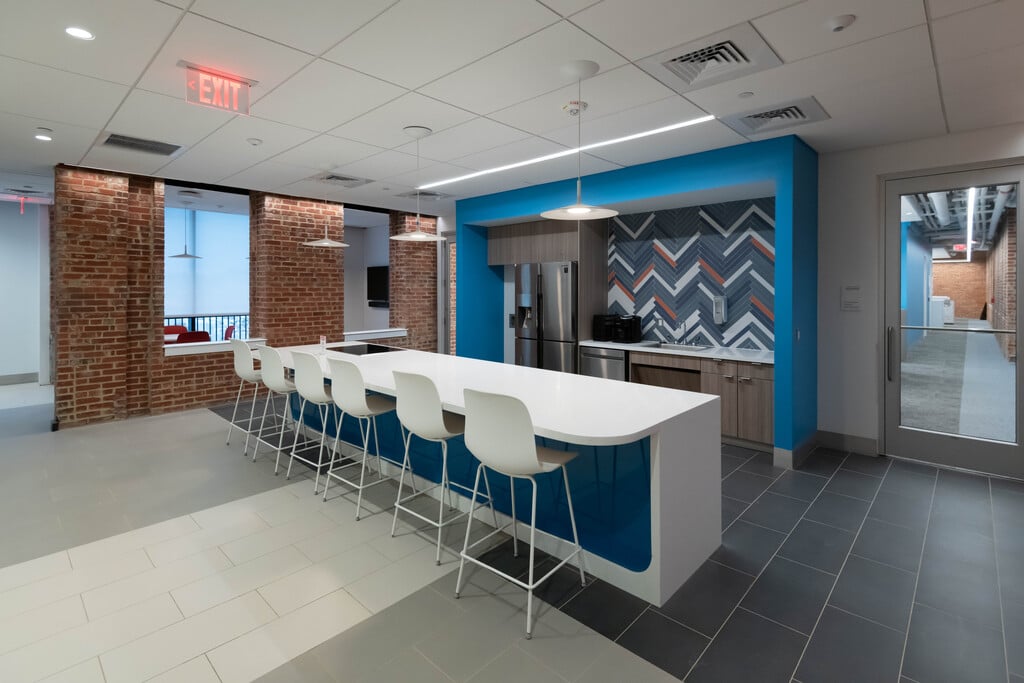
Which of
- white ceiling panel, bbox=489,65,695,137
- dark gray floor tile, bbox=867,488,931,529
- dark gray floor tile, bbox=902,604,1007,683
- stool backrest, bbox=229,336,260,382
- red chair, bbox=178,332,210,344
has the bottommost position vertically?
dark gray floor tile, bbox=902,604,1007,683

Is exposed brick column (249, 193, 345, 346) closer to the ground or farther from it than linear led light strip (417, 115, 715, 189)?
closer to the ground

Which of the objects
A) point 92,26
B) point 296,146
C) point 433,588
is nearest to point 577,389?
point 433,588

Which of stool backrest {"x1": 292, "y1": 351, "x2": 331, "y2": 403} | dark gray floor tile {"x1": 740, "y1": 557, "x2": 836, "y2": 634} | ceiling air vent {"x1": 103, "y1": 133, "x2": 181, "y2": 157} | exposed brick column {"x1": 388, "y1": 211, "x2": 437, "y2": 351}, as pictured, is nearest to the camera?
dark gray floor tile {"x1": 740, "y1": 557, "x2": 836, "y2": 634}

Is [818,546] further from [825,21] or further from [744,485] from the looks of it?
[825,21]

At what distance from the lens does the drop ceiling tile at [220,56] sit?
2.54 m

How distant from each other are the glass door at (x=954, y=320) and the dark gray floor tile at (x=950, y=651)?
250 centimetres

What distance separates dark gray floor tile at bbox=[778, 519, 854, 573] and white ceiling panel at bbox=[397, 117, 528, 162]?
3.39m

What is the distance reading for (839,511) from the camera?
3.31 metres

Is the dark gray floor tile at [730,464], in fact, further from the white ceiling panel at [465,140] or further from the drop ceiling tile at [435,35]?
the drop ceiling tile at [435,35]

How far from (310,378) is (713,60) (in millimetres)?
3239

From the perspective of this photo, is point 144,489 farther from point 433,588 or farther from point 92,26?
point 92,26

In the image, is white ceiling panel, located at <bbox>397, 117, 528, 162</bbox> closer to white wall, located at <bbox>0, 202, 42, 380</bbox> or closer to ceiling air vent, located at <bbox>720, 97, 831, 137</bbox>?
ceiling air vent, located at <bbox>720, 97, 831, 137</bbox>

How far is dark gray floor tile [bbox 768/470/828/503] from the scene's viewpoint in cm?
359

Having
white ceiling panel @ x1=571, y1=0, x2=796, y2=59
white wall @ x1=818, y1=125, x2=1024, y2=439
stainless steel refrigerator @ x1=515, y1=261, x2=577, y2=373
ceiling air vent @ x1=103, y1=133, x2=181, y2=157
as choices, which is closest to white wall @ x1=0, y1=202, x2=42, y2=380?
ceiling air vent @ x1=103, y1=133, x2=181, y2=157
